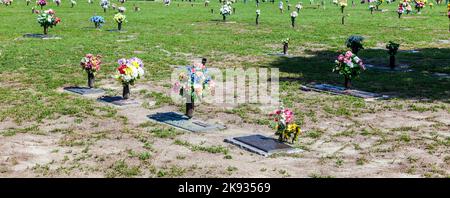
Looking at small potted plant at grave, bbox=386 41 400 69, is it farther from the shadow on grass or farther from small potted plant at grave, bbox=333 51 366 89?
small potted plant at grave, bbox=333 51 366 89

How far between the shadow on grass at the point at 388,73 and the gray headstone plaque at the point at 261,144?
7656mm

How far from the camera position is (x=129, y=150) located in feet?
41.5

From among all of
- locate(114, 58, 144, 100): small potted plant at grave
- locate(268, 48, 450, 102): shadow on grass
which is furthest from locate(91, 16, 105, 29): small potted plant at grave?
locate(114, 58, 144, 100): small potted plant at grave

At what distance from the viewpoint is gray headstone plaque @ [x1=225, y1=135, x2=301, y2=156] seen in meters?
12.5

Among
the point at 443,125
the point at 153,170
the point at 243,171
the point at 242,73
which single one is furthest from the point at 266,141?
the point at 242,73

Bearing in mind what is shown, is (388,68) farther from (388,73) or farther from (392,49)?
(388,73)

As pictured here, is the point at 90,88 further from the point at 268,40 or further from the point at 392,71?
the point at 268,40

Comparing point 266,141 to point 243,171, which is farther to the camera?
point 266,141

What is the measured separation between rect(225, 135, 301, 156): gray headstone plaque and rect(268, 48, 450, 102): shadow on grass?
7.66 m

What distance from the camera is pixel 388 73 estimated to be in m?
24.6

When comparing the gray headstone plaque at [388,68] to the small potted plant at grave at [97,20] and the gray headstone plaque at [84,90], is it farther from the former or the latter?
the small potted plant at grave at [97,20]

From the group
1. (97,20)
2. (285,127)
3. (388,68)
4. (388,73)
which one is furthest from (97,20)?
(285,127)

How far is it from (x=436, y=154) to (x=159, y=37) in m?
29.1

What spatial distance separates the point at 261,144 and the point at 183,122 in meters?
3.23
